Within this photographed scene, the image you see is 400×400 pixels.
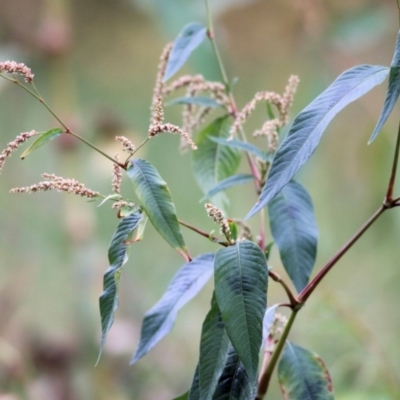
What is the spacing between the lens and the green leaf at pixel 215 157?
1.65ft

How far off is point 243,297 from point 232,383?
0.22 ft

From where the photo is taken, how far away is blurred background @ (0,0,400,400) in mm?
1094

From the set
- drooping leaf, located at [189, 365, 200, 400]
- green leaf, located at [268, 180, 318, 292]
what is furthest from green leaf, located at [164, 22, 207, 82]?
drooping leaf, located at [189, 365, 200, 400]

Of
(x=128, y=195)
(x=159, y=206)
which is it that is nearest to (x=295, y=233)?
(x=159, y=206)

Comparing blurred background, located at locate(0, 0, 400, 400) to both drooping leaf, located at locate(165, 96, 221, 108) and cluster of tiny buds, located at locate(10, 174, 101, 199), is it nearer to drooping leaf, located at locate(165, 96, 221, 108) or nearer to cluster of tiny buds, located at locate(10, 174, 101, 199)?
drooping leaf, located at locate(165, 96, 221, 108)

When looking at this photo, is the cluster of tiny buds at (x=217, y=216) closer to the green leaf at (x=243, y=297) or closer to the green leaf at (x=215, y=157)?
the green leaf at (x=243, y=297)

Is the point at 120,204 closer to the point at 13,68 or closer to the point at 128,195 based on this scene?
the point at 13,68

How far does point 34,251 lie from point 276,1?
0.97 m

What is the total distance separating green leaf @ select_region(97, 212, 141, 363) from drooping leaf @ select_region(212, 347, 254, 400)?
0.08 meters

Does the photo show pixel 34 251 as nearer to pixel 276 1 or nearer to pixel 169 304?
pixel 276 1

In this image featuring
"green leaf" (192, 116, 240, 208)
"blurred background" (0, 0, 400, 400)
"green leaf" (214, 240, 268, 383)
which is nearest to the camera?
"green leaf" (214, 240, 268, 383)

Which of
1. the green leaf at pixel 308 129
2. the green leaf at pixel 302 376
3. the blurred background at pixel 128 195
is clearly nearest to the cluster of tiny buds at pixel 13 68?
the green leaf at pixel 308 129

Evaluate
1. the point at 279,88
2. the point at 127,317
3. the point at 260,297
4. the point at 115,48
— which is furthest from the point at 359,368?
the point at 115,48

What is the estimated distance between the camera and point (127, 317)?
4.28 feet
